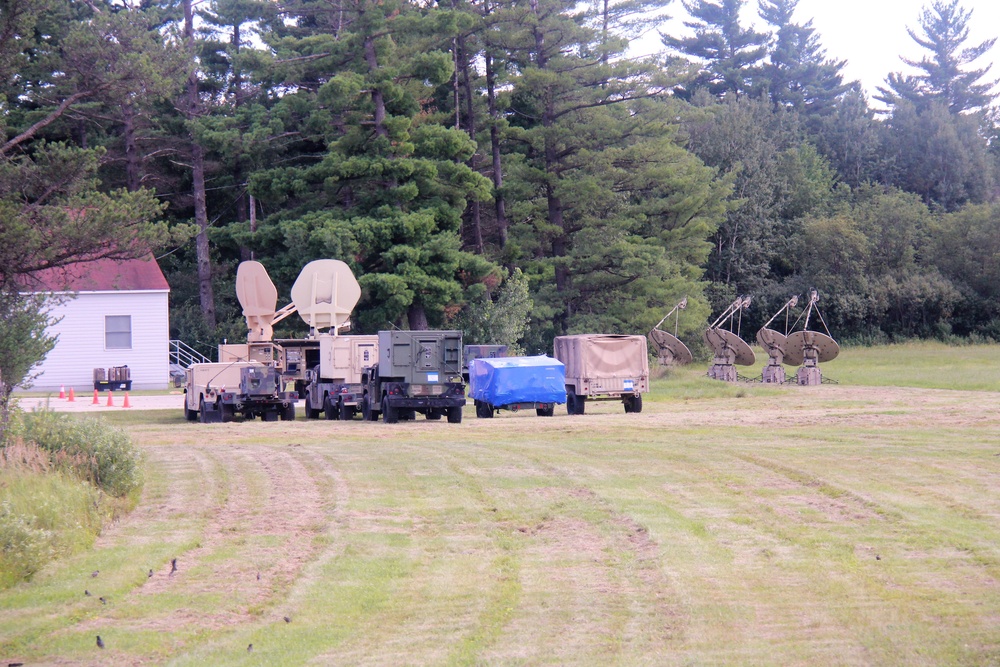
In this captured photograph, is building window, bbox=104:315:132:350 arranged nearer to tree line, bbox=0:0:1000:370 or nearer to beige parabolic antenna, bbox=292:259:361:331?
tree line, bbox=0:0:1000:370

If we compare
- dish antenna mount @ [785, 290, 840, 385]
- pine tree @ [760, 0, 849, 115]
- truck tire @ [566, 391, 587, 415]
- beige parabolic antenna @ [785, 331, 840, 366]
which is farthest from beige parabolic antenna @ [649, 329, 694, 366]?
pine tree @ [760, 0, 849, 115]

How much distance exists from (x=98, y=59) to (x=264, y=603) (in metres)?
11.6

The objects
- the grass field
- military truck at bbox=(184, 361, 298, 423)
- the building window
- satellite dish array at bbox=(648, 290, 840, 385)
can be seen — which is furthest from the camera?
the building window

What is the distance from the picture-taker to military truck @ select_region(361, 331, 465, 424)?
25453mm

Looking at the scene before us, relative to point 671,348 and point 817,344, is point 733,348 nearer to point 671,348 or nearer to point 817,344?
point 671,348

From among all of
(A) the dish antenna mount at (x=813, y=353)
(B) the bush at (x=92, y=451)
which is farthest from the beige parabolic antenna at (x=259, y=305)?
(A) the dish antenna mount at (x=813, y=353)

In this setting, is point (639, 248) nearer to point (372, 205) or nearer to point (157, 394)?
point (372, 205)

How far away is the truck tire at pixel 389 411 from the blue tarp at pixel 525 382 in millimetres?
2792

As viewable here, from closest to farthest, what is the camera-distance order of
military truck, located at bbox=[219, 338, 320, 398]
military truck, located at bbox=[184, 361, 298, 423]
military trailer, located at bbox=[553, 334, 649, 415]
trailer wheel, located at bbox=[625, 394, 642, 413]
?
military truck, located at bbox=[184, 361, 298, 423], military trailer, located at bbox=[553, 334, 649, 415], trailer wheel, located at bbox=[625, 394, 642, 413], military truck, located at bbox=[219, 338, 320, 398]

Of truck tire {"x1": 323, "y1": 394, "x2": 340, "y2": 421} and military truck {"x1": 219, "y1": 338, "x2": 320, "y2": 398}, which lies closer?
truck tire {"x1": 323, "y1": 394, "x2": 340, "y2": 421}

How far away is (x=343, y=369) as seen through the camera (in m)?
28.7

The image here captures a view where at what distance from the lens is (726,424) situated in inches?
918

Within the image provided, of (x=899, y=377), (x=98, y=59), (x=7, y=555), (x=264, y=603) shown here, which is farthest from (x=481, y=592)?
(x=899, y=377)

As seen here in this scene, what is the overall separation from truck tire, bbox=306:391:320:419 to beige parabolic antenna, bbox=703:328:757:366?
18751 millimetres
